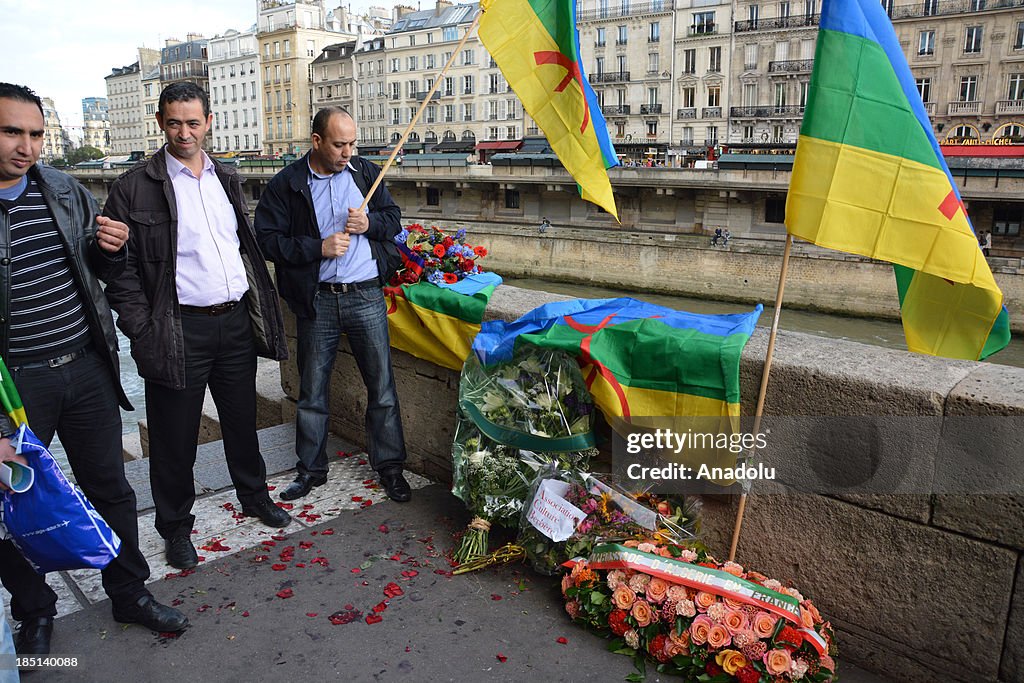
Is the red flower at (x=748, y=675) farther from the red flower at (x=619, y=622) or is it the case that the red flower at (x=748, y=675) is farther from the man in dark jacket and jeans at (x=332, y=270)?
the man in dark jacket and jeans at (x=332, y=270)

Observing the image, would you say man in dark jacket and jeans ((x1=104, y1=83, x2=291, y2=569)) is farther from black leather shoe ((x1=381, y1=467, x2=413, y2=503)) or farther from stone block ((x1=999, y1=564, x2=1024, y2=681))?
stone block ((x1=999, y1=564, x2=1024, y2=681))

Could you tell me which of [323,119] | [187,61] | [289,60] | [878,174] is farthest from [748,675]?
[187,61]

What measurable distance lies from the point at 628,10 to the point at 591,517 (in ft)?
159

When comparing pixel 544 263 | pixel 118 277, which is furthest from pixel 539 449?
pixel 544 263

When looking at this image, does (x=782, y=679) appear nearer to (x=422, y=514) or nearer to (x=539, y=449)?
(x=539, y=449)

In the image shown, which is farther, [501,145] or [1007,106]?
[501,145]

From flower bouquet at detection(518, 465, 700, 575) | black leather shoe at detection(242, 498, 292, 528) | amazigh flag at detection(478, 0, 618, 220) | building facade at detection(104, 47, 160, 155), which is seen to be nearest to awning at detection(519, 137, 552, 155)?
amazigh flag at detection(478, 0, 618, 220)

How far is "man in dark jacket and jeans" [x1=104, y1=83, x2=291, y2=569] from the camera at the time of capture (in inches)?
115

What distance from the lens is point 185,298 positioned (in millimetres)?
2984

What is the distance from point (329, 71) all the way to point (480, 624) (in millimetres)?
68510

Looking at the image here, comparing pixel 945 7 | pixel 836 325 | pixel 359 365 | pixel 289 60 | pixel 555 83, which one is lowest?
pixel 836 325

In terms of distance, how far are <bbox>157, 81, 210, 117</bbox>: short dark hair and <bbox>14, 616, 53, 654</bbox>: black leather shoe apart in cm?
175

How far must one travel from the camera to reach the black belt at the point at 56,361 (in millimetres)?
2408

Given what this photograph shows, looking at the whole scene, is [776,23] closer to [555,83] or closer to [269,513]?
[555,83]
